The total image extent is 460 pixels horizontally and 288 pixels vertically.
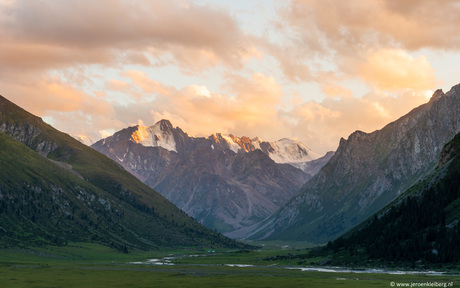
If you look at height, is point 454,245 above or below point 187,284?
above

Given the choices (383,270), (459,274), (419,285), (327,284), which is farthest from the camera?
(383,270)

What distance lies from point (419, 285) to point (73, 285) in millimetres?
85499

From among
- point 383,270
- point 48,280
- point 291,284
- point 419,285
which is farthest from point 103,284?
point 383,270

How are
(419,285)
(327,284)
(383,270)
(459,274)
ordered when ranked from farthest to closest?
(383,270), (459,274), (327,284), (419,285)

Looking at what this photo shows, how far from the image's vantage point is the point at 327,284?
140 m

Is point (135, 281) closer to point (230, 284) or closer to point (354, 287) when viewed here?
point (230, 284)

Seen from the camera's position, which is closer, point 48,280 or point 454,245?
point 48,280

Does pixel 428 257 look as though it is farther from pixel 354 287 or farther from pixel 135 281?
pixel 135 281

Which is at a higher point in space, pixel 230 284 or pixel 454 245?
pixel 454 245

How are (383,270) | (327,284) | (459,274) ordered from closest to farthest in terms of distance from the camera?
(327,284) → (459,274) → (383,270)

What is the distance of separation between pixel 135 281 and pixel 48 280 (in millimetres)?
24685

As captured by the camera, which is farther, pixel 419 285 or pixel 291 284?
pixel 291 284

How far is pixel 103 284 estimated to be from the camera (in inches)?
5787

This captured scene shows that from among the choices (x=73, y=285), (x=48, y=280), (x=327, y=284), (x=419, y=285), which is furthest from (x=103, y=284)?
(x=419, y=285)
